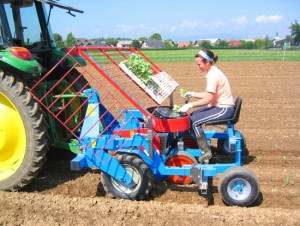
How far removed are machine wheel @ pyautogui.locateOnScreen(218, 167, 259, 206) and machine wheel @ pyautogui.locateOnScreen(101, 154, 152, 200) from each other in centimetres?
84

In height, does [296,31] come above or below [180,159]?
above

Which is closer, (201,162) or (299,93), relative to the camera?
(201,162)

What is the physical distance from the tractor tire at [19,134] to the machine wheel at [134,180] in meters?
0.84

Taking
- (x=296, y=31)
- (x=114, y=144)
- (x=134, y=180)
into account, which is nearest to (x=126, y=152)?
(x=114, y=144)

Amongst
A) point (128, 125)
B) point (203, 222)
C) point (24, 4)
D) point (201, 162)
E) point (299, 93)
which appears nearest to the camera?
point (203, 222)

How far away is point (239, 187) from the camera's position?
3.95 meters

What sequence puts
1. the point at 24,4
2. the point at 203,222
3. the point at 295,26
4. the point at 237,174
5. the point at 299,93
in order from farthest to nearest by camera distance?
the point at 295,26 → the point at 299,93 → the point at 24,4 → the point at 237,174 → the point at 203,222

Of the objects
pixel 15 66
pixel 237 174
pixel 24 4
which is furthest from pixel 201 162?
pixel 24 4

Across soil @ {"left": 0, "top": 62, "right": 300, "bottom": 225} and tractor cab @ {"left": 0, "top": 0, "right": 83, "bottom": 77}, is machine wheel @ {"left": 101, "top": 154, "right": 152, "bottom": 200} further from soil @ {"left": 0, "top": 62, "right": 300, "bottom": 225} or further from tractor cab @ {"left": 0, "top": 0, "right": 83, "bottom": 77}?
tractor cab @ {"left": 0, "top": 0, "right": 83, "bottom": 77}

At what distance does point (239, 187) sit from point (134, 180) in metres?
1.19

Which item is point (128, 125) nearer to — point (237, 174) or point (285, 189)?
point (237, 174)

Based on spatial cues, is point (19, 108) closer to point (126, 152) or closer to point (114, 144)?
point (114, 144)

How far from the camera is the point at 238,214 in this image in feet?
12.1

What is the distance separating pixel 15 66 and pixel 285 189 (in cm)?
354
